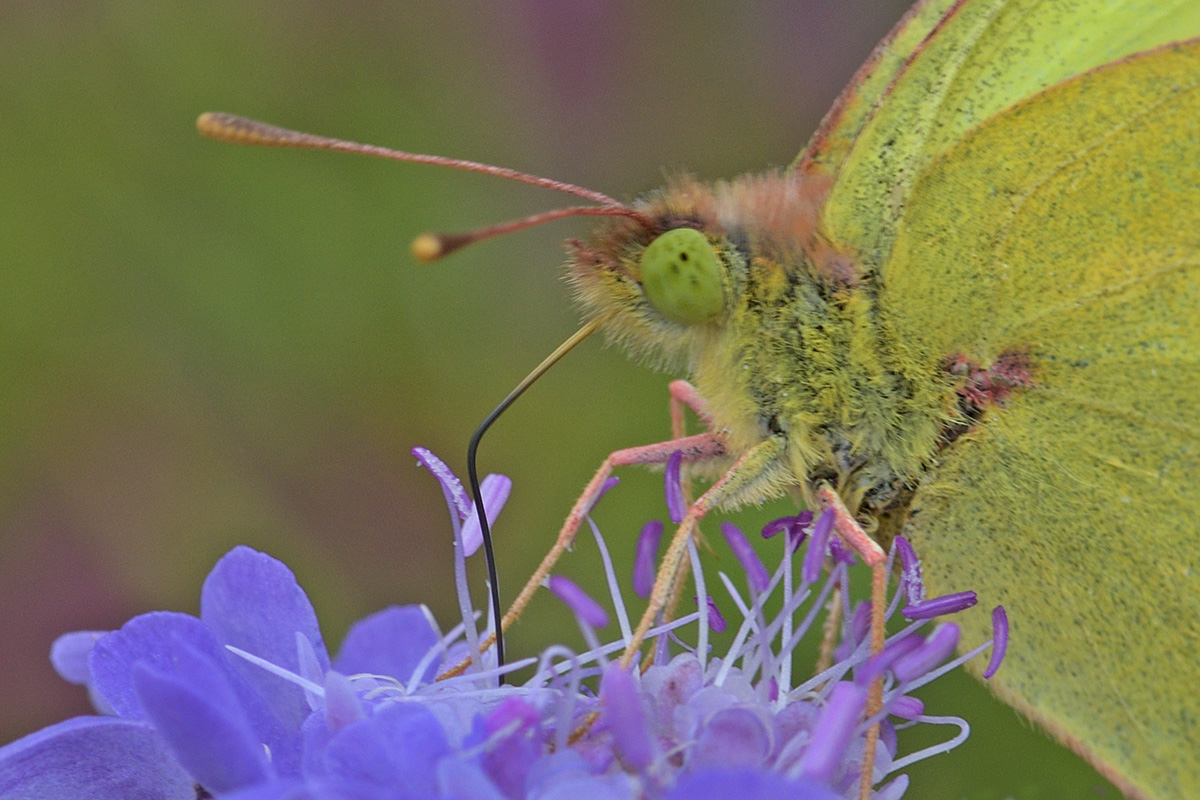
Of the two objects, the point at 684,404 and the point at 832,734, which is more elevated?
the point at 684,404

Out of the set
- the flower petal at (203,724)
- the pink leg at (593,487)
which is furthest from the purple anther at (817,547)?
the flower petal at (203,724)

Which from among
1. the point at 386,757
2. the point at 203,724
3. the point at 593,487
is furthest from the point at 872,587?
the point at 203,724

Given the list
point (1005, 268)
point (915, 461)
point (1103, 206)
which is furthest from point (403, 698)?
point (1103, 206)

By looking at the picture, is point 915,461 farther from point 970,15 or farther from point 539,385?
point 539,385

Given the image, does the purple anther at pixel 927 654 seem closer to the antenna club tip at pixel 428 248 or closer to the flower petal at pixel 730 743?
the flower petal at pixel 730 743

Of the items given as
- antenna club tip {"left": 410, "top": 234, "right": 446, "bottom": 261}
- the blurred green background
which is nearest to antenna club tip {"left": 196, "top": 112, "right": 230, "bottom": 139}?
antenna club tip {"left": 410, "top": 234, "right": 446, "bottom": 261}

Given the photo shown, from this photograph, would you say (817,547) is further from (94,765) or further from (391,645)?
(94,765)
